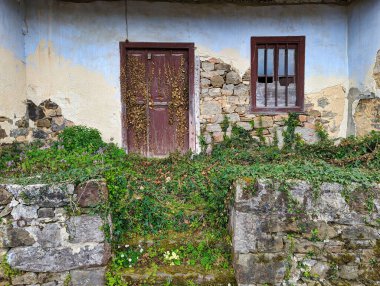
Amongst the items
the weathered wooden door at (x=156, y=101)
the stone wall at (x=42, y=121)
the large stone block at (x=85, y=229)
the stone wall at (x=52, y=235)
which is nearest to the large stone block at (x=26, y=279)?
the stone wall at (x=52, y=235)

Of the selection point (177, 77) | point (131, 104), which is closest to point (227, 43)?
point (177, 77)

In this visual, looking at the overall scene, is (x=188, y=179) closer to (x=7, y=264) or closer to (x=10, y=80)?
(x=7, y=264)

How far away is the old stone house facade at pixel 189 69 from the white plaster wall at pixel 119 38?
0.02 m

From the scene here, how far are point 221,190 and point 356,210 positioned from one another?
142 cm

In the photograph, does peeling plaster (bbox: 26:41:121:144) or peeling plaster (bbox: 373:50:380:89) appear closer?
peeling plaster (bbox: 373:50:380:89)

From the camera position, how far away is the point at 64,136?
5242 mm

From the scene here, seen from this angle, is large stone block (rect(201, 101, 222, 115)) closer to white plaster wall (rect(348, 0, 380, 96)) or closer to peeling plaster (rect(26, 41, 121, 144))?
peeling plaster (rect(26, 41, 121, 144))

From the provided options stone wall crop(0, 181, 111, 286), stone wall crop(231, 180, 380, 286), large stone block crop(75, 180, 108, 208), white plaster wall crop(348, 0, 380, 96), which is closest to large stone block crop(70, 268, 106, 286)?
stone wall crop(0, 181, 111, 286)

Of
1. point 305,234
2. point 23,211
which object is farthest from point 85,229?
point 305,234

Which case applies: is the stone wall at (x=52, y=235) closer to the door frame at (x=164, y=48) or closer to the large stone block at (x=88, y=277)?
the large stone block at (x=88, y=277)

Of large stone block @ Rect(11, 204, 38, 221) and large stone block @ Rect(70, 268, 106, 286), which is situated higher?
large stone block @ Rect(11, 204, 38, 221)

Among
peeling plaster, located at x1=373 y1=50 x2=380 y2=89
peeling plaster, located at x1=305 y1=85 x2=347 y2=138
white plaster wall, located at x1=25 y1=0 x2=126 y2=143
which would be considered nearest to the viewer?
peeling plaster, located at x1=373 y1=50 x2=380 y2=89

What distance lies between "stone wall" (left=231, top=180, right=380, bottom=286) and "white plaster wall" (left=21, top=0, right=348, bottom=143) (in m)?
3.11

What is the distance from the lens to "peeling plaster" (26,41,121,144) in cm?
525
